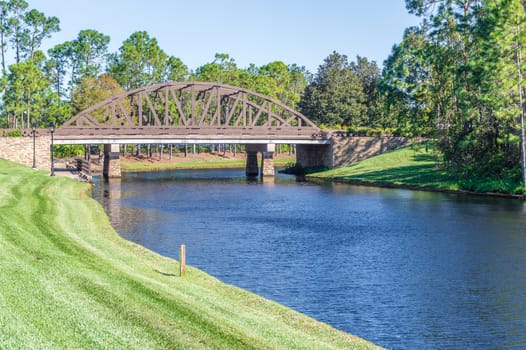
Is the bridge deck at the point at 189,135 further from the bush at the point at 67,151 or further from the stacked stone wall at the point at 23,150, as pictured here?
the bush at the point at 67,151

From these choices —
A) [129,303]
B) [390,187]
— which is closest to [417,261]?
[129,303]

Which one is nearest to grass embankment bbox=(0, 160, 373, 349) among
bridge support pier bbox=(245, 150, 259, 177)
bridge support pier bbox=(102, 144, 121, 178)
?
bridge support pier bbox=(102, 144, 121, 178)

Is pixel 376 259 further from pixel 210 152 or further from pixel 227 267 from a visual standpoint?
pixel 210 152

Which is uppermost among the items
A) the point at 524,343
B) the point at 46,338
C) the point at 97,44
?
the point at 97,44

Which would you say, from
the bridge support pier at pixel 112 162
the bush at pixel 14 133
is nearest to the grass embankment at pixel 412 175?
the bridge support pier at pixel 112 162

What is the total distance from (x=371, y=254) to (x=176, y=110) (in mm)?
107223

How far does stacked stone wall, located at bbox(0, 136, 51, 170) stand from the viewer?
82.9m

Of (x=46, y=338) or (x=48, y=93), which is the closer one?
(x=46, y=338)

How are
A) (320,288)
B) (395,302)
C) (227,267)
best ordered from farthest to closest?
(227,267), (320,288), (395,302)

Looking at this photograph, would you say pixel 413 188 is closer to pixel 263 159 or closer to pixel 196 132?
pixel 263 159

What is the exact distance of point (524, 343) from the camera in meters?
19.5

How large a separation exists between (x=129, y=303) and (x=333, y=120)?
114m

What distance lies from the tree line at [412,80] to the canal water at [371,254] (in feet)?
25.5

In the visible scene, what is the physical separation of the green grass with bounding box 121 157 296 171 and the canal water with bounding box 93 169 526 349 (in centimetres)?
6167
